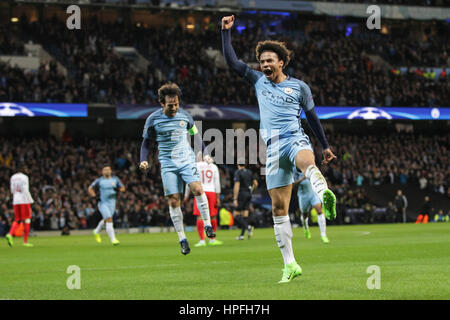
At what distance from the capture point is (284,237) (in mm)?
8969

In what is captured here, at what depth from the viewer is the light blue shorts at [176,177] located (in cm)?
1337

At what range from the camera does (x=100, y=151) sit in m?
39.6

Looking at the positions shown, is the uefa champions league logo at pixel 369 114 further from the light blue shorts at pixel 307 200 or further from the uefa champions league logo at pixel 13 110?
the light blue shorts at pixel 307 200

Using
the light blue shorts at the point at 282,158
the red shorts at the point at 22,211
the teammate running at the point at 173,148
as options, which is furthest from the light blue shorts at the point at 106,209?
the light blue shorts at the point at 282,158

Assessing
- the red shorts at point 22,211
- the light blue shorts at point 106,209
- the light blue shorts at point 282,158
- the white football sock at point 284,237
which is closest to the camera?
the light blue shorts at point 282,158

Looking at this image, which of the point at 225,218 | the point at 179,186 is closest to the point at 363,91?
the point at 225,218

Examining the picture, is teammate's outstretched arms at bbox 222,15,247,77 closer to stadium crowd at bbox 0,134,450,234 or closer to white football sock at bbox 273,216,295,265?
white football sock at bbox 273,216,295,265

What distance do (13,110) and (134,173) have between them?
673cm

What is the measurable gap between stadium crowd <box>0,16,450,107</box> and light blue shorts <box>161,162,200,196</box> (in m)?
24.8

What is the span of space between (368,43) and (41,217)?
2844cm

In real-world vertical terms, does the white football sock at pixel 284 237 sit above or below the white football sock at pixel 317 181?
below

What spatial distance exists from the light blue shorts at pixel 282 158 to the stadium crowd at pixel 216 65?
29.6 m

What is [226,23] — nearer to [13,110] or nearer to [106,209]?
[106,209]
